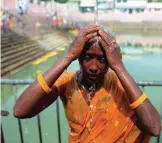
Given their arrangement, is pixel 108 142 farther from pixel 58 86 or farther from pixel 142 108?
pixel 58 86

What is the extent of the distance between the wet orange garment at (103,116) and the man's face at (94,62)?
148 millimetres

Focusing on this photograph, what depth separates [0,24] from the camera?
23.0 meters

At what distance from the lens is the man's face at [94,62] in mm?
1658

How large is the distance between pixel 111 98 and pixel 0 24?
2268cm

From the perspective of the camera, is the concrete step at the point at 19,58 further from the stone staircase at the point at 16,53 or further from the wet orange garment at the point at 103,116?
the wet orange garment at the point at 103,116

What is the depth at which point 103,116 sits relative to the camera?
176 centimetres

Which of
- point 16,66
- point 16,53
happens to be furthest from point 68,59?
point 16,53

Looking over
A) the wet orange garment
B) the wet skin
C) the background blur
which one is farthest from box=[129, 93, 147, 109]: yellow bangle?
the background blur

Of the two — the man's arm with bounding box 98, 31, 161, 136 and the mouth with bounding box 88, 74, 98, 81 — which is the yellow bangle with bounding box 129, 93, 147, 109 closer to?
the man's arm with bounding box 98, 31, 161, 136

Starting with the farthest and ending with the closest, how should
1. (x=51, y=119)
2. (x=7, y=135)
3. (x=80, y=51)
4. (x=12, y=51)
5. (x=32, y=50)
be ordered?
(x=32, y=50), (x=12, y=51), (x=51, y=119), (x=7, y=135), (x=80, y=51)

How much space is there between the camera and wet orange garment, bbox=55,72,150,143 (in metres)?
1.77

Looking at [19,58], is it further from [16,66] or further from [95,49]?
[95,49]

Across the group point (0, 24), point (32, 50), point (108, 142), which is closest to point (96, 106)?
point (108, 142)

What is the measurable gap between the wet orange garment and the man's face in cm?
15
